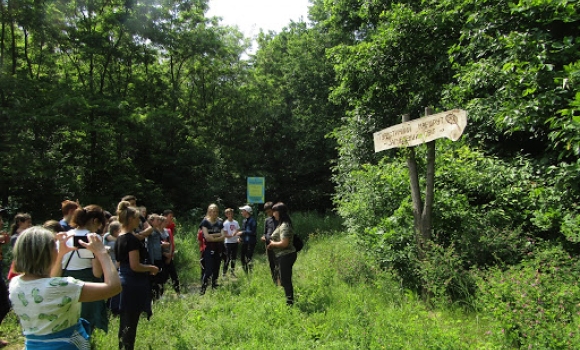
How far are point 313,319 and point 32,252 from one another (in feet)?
10.8

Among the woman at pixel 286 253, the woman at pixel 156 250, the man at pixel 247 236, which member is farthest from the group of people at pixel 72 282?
the man at pixel 247 236

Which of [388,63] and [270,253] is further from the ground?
[388,63]

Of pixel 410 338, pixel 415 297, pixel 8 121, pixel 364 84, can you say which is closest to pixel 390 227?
pixel 415 297

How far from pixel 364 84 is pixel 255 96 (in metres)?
12.3

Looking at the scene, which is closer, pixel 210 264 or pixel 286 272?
pixel 286 272

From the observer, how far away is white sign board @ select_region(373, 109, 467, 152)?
4488 millimetres

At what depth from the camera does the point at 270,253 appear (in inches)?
287

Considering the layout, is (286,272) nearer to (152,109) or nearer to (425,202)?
(425,202)

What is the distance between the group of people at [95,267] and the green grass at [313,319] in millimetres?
389

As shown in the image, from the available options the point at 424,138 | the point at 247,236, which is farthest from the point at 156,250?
the point at 424,138

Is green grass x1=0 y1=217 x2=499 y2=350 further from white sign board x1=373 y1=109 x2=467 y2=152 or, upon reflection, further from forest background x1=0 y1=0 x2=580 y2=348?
white sign board x1=373 y1=109 x2=467 y2=152

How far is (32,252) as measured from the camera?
2232 mm

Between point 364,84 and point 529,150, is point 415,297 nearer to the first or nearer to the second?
A: point 529,150

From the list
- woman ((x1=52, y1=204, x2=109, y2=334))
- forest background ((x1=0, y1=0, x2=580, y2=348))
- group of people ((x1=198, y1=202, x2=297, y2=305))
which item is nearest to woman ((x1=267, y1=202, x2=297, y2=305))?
group of people ((x1=198, y1=202, x2=297, y2=305))
